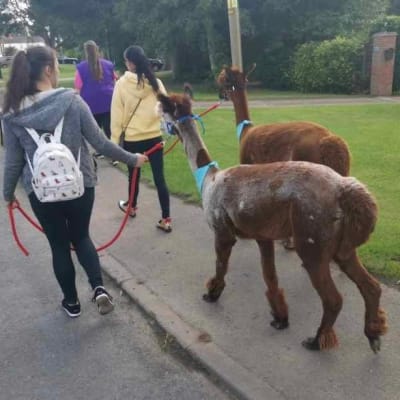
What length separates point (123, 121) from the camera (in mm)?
5344

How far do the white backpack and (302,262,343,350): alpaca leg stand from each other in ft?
5.81

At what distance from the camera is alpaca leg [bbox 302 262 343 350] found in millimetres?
3129

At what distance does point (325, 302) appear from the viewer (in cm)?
319

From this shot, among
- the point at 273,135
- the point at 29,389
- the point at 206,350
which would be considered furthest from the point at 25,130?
the point at 273,135

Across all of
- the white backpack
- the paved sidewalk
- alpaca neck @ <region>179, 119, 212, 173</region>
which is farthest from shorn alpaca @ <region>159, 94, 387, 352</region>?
the white backpack

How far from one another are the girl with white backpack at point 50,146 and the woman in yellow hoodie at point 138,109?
1553mm

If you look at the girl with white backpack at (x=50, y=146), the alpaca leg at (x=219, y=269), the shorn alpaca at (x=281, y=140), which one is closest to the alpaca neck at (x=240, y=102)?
the shorn alpaca at (x=281, y=140)

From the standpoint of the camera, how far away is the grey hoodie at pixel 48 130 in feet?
11.1

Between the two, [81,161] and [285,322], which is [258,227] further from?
[81,161]

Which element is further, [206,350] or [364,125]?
[364,125]

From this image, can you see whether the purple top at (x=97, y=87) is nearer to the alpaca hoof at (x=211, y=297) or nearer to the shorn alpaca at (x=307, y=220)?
the shorn alpaca at (x=307, y=220)

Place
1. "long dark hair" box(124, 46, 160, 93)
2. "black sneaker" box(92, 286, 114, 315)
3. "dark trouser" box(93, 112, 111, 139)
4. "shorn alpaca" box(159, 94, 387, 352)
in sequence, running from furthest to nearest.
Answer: "dark trouser" box(93, 112, 111, 139), "long dark hair" box(124, 46, 160, 93), "black sneaker" box(92, 286, 114, 315), "shorn alpaca" box(159, 94, 387, 352)

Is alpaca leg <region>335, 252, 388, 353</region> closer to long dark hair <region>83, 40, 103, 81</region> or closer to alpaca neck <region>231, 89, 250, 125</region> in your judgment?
alpaca neck <region>231, 89, 250, 125</region>

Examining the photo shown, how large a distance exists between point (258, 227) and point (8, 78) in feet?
6.86
